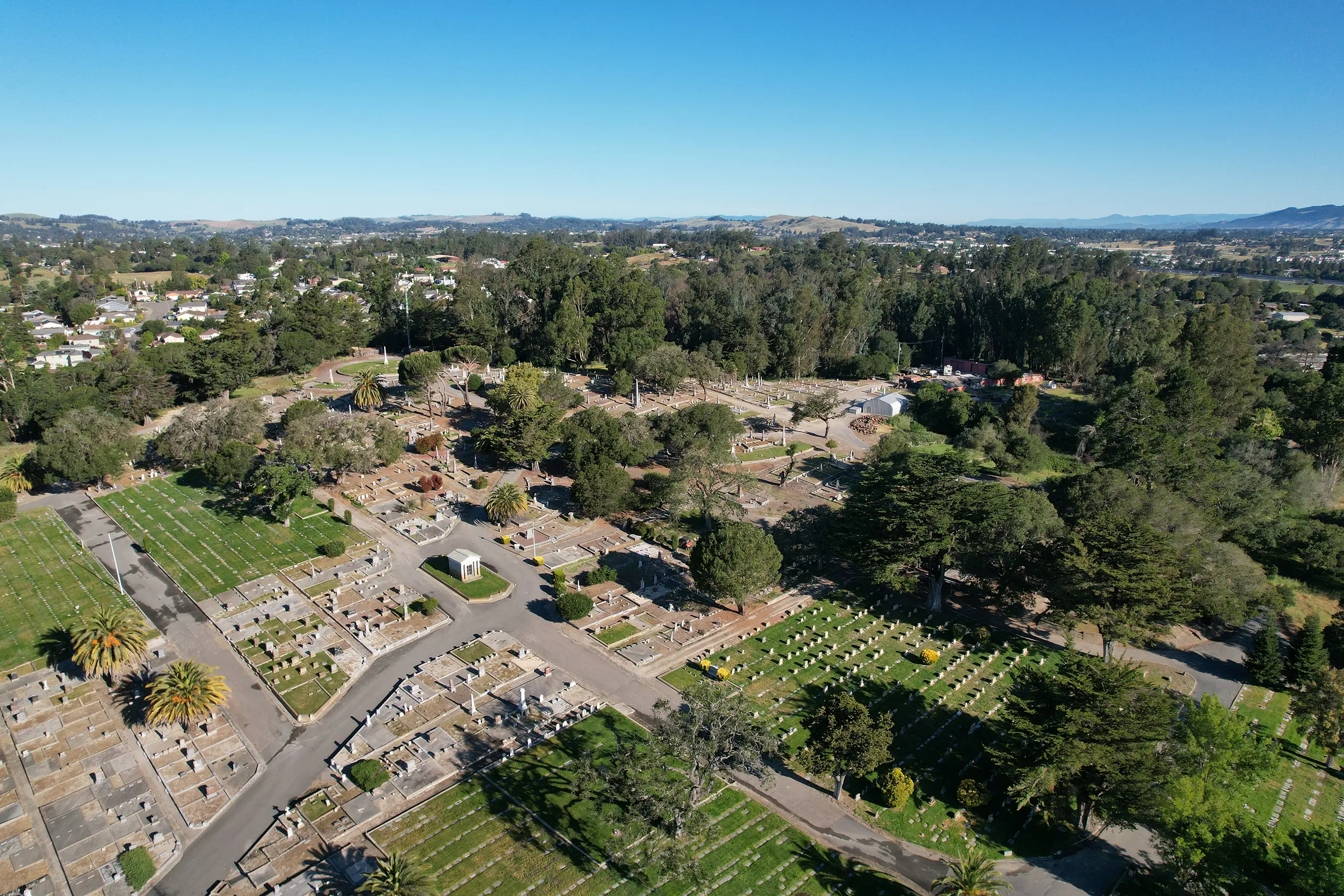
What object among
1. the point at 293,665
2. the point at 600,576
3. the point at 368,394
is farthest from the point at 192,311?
the point at 600,576

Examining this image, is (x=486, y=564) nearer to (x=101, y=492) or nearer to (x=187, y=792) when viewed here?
(x=187, y=792)

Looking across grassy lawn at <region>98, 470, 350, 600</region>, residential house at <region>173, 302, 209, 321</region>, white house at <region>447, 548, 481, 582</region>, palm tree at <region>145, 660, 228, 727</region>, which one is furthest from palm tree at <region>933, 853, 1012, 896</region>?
residential house at <region>173, 302, 209, 321</region>

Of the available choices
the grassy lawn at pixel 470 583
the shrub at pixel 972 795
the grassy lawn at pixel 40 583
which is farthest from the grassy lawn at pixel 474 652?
the shrub at pixel 972 795

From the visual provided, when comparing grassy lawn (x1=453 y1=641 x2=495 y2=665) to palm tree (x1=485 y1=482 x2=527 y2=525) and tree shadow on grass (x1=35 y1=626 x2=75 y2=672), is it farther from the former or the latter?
tree shadow on grass (x1=35 y1=626 x2=75 y2=672)

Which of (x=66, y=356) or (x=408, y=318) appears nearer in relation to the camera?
(x=66, y=356)

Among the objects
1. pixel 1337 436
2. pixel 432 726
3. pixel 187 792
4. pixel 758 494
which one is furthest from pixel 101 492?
pixel 1337 436

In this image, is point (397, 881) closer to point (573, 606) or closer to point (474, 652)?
point (474, 652)
